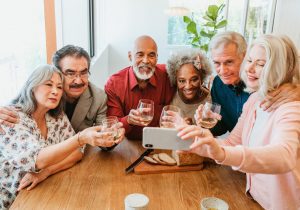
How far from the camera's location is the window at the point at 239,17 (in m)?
5.70

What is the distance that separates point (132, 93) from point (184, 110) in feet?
1.26

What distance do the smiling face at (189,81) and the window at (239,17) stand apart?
12.9ft

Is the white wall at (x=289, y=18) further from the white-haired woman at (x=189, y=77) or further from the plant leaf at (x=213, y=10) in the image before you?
the white-haired woman at (x=189, y=77)

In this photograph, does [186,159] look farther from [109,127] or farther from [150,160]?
[109,127]

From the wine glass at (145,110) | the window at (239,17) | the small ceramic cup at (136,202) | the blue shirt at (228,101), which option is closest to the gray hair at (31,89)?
the wine glass at (145,110)

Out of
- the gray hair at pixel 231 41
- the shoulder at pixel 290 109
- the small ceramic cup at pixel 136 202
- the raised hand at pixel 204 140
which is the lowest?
the small ceramic cup at pixel 136 202

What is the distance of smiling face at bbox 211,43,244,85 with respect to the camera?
5.74 feet

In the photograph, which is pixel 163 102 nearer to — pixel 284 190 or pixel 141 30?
pixel 284 190

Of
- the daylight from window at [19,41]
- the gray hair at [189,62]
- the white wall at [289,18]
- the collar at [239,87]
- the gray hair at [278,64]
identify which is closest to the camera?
the gray hair at [278,64]

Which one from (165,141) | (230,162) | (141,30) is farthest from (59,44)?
(141,30)

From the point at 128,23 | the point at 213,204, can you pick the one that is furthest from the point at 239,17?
the point at 213,204

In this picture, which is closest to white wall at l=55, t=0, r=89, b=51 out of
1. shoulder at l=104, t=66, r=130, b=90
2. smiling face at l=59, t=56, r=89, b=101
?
shoulder at l=104, t=66, r=130, b=90

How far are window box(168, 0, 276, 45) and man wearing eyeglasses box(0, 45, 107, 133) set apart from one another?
412cm

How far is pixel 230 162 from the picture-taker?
1.00m
